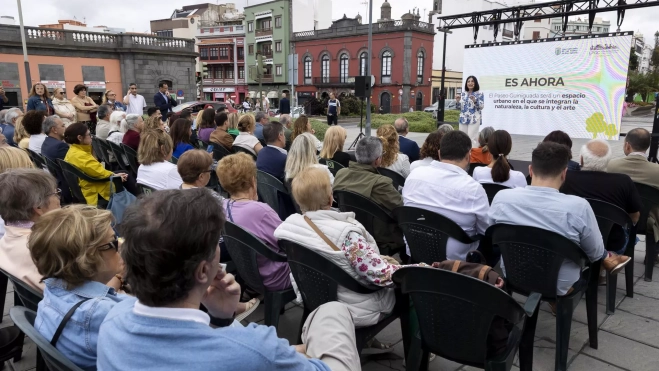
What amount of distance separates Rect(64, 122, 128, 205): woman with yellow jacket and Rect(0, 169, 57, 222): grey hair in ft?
6.76

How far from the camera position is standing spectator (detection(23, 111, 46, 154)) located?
5.39m

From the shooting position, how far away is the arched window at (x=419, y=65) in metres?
37.2

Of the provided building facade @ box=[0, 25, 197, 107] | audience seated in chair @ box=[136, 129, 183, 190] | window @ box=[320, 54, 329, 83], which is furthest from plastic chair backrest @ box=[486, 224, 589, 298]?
window @ box=[320, 54, 329, 83]

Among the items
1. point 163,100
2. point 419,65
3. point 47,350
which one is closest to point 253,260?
point 47,350

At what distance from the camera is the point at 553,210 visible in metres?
2.43

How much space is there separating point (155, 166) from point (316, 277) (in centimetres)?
256

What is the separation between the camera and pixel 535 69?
1058 centimetres

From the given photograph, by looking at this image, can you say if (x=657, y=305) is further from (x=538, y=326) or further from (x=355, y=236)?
(x=355, y=236)

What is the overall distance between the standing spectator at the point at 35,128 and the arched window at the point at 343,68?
1422 inches

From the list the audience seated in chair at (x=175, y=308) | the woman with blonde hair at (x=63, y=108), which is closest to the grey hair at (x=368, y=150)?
the audience seated in chair at (x=175, y=308)

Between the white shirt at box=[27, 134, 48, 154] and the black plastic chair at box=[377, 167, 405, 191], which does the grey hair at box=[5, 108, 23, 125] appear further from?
the black plastic chair at box=[377, 167, 405, 191]

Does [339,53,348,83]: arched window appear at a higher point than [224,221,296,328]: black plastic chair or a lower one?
higher

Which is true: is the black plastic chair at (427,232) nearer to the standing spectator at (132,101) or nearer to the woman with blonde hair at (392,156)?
the woman with blonde hair at (392,156)

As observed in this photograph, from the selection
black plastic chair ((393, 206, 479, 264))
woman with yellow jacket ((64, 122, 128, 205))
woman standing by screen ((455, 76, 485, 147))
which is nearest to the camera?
black plastic chair ((393, 206, 479, 264))
